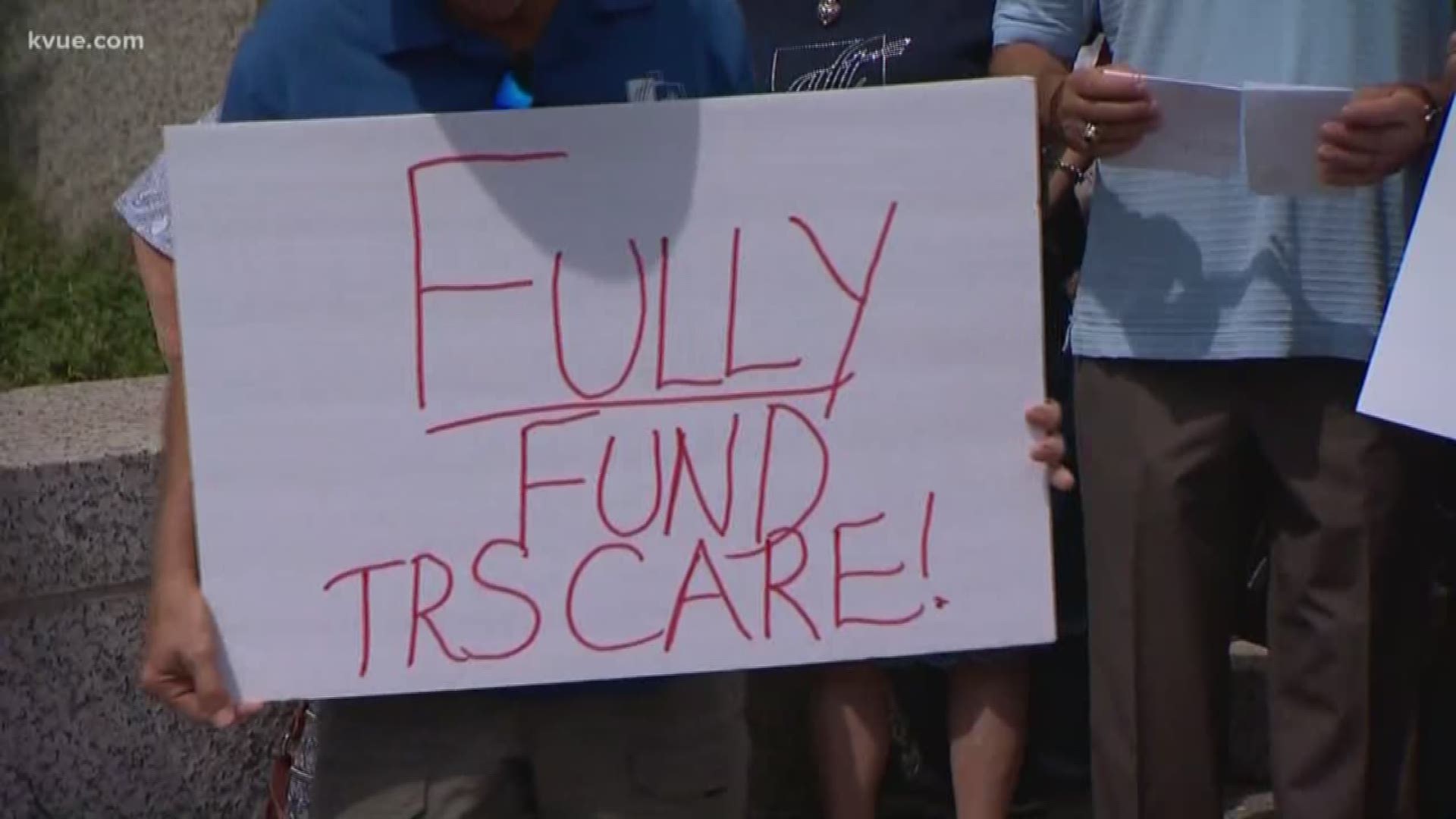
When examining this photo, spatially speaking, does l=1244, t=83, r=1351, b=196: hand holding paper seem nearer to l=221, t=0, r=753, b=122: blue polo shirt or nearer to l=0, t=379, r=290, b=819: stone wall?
l=221, t=0, r=753, b=122: blue polo shirt

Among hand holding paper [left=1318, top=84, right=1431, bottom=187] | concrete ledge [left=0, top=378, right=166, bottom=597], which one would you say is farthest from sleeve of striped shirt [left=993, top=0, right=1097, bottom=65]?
concrete ledge [left=0, top=378, right=166, bottom=597]

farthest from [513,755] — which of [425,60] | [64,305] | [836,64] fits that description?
[64,305]

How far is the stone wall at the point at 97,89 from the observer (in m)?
4.60

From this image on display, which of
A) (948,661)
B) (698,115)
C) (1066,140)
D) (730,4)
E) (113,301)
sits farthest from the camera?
(113,301)

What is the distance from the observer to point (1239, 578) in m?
2.75

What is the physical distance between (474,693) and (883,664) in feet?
3.84

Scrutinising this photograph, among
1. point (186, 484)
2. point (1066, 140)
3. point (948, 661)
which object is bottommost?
point (948, 661)

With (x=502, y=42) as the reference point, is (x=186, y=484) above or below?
below

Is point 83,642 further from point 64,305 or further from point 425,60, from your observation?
point 425,60

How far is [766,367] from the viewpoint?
2.19 m

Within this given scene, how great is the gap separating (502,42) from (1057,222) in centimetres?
134

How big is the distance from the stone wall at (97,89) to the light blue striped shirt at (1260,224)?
2500 millimetres

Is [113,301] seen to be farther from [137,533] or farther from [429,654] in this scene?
[429,654]

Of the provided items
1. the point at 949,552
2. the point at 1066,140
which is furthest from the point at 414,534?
the point at 1066,140
